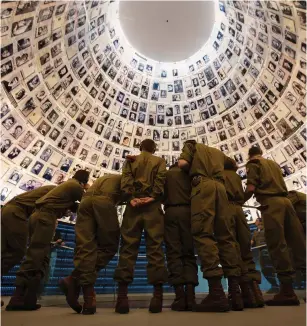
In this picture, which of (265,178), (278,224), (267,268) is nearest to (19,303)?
(278,224)

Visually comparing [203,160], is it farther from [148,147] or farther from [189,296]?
[189,296]

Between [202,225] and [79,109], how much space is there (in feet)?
38.3

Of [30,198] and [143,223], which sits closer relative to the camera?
[143,223]

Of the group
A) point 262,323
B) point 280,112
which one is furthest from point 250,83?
point 262,323

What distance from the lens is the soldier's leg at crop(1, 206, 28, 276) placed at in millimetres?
5691

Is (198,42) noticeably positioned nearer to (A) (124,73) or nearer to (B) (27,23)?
(A) (124,73)

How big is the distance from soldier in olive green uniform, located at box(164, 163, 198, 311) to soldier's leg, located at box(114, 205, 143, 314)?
48 centimetres

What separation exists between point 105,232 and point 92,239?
21 cm

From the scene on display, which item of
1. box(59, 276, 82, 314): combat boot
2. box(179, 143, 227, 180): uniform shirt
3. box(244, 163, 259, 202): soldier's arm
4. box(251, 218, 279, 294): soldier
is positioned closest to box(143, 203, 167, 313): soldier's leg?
box(179, 143, 227, 180): uniform shirt

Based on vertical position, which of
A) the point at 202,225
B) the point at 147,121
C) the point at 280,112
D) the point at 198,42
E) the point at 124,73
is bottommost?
the point at 202,225

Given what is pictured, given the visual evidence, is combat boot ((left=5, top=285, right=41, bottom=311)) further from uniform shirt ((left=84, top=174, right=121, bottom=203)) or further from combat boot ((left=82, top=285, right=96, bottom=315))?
uniform shirt ((left=84, top=174, right=121, bottom=203))

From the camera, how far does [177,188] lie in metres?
5.16

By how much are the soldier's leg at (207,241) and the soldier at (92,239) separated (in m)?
1.27

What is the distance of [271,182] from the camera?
5801 mm
